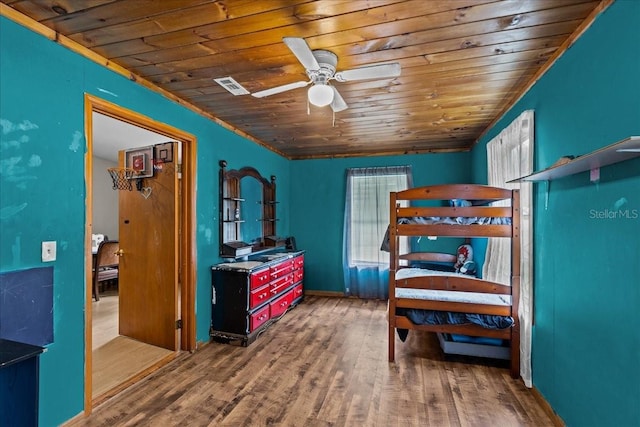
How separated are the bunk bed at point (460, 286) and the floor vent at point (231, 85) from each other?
1574 millimetres

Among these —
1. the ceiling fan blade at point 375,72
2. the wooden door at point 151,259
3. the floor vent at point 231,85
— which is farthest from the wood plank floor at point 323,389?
the floor vent at point 231,85

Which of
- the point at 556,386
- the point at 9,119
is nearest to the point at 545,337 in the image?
the point at 556,386

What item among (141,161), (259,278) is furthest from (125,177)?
(259,278)

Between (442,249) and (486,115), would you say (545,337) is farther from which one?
(442,249)

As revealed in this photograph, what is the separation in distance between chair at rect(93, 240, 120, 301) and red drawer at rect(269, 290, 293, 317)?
2.81 metres

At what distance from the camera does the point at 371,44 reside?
1.87 m

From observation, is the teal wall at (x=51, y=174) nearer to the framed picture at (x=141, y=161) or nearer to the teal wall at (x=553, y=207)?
the teal wall at (x=553, y=207)

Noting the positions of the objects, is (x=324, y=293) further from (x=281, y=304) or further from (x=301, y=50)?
(x=301, y=50)

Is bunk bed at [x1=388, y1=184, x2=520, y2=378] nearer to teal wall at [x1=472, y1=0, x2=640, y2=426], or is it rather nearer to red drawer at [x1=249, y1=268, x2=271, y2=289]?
teal wall at [x1=472, y1=0, x2=640, y2=426]

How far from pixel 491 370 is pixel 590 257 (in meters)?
1.52

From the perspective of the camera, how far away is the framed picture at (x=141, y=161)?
311cm

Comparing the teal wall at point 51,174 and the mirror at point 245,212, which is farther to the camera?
the mirror at point 245,212

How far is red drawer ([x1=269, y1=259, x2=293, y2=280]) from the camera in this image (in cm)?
365

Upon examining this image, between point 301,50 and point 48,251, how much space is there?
6.08 feet
